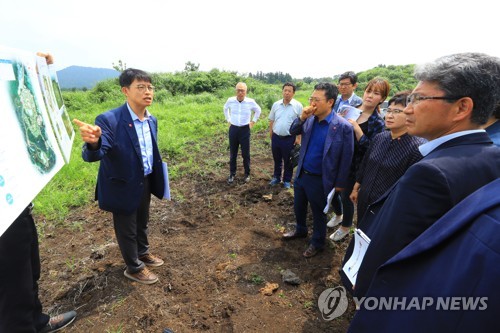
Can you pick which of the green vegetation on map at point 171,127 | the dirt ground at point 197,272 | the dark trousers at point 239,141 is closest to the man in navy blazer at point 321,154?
the dirt ground at point 197,272

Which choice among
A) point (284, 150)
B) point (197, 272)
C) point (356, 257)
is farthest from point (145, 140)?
point (284, 150)

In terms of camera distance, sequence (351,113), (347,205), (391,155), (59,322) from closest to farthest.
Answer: (391,155)
(59,322)
(351,113)
(347,205)

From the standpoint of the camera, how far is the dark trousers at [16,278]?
162 cm

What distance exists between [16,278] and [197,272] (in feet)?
5.08

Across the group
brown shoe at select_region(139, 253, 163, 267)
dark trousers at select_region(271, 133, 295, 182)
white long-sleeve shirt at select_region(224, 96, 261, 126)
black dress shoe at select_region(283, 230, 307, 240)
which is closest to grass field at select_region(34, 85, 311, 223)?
white long-sleeve shirt at select_region(224, 96, 261, 126)

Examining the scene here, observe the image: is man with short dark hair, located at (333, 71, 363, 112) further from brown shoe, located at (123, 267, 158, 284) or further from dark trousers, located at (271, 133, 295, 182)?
brown shoe, located at (123, 267, 158, 284)

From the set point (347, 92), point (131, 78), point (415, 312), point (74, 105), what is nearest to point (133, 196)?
point (131, 78)

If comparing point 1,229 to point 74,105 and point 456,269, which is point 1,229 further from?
point 74,105

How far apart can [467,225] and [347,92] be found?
10.7ft

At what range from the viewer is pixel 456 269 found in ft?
2.28

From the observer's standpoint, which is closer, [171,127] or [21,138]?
[21,138]

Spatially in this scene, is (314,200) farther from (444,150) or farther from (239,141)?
(239,141)

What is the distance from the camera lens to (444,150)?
1055 millimetres

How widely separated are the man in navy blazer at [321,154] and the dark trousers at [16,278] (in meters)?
2.43
